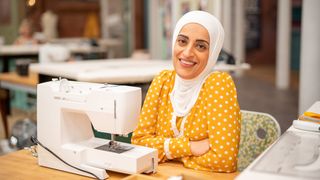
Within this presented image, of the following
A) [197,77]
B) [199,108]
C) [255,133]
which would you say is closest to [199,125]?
[199,108]

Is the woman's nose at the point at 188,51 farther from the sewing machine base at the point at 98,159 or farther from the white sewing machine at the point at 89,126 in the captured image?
the sewing machine base at the point at 98,159

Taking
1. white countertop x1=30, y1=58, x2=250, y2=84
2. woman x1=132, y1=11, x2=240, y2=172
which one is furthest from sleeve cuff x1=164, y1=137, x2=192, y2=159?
white countertop x1=30, y1=58, x2=250, y2=84

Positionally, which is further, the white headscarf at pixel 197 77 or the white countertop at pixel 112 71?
the white countertop at pixel 112 71

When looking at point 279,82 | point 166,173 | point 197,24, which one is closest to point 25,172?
point 166,173

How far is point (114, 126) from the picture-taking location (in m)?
1.60

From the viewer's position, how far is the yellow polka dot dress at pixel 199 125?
1706mm

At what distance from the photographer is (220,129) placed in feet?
5.59

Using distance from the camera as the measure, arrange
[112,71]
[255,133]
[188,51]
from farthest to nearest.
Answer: [112,71], [255,133], [188,51]

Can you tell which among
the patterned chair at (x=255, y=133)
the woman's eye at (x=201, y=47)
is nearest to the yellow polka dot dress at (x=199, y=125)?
the woman's eye at (x=201, y=47)

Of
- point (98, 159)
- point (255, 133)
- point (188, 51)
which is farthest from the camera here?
point (255, 133)

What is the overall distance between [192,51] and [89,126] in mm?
481

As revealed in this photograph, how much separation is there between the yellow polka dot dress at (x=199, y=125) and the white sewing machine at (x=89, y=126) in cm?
17

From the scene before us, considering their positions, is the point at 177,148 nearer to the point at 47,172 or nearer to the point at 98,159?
the point at 98,159

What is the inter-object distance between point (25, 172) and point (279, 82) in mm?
6915
